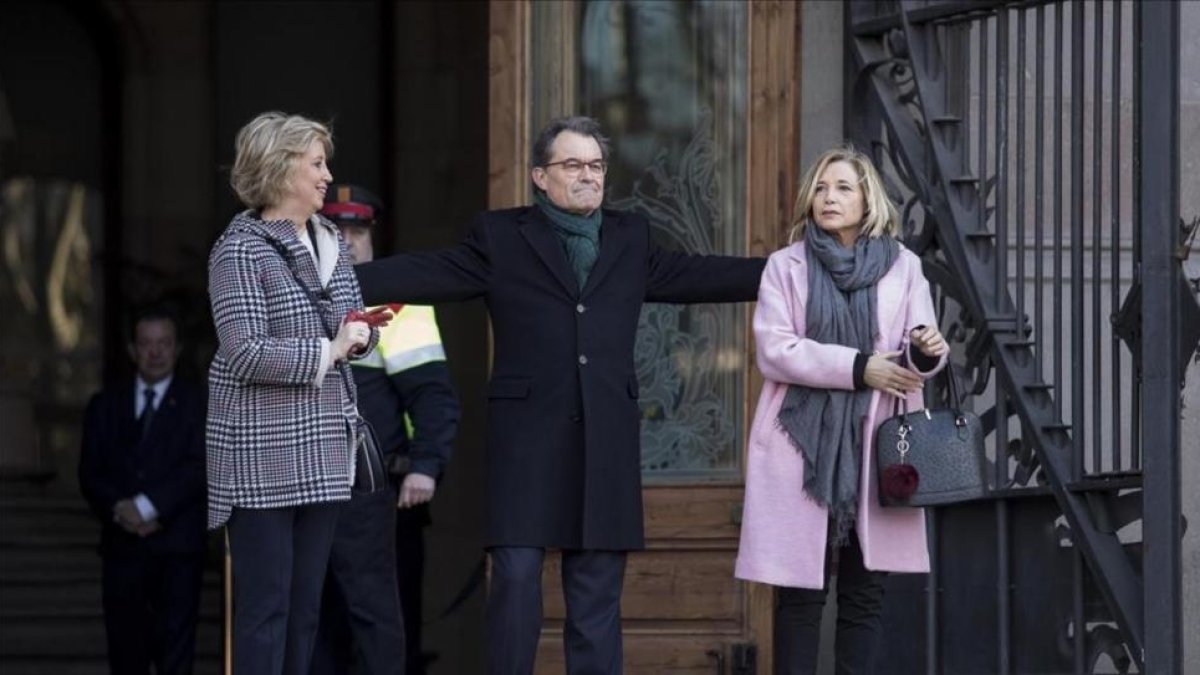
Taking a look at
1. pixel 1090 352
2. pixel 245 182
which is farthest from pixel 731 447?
pixel 245 182

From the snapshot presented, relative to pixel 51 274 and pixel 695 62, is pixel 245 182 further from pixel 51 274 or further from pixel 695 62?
pixel 51 274

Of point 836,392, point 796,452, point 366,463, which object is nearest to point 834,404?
point 836,392

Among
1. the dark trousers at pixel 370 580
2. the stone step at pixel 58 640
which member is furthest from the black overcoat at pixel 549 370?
the stone step at pixel 58 640

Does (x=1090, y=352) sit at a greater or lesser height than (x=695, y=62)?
lesser

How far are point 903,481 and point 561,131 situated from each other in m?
1.40

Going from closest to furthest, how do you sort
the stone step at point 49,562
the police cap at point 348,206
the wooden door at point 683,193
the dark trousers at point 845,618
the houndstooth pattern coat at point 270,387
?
the houndstooth pattern coat at point 270,387 < the dark trousers at point 845,618 < the police cap at point 348,206 < the wooden door at point 683,193 < the stone step at point 49,562

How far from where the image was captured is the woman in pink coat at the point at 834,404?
7621mm

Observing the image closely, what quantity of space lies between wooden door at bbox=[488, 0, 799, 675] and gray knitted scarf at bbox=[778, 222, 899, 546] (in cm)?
156

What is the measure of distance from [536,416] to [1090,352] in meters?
2.25

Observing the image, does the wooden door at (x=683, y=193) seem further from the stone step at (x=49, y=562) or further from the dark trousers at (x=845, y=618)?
the stone step at (x=49, y=562)

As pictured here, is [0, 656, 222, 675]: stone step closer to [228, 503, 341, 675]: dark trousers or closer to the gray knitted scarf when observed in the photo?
[228, 503, 341, 675]: dark trousers

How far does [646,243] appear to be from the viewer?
8102 mm

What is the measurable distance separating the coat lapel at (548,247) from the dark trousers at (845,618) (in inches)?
41.0

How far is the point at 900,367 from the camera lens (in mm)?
7578
